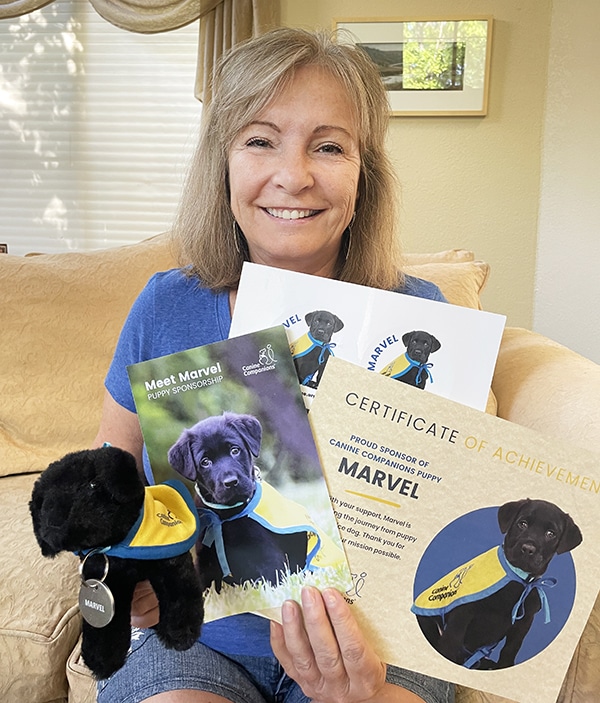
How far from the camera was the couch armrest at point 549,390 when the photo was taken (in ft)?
3.72

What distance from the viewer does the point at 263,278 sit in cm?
76

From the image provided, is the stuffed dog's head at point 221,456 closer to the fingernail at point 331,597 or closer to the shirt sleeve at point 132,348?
the fingernail at point 331,597

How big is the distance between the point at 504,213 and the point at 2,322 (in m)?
1.75

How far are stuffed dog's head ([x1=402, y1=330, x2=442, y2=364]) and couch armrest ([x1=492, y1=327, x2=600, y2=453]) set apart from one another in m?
0.48

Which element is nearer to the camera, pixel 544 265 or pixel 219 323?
pixel 219 323

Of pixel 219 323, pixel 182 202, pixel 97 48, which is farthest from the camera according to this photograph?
pixel 97 48

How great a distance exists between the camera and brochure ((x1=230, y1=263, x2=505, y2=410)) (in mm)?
723

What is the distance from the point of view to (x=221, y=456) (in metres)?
0.70

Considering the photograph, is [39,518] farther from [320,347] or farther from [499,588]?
[499,588]

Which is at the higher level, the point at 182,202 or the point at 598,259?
the point at 182,202

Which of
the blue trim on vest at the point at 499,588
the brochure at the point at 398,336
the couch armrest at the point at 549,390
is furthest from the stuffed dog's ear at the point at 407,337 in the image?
the couch armrest at the point at 549,390

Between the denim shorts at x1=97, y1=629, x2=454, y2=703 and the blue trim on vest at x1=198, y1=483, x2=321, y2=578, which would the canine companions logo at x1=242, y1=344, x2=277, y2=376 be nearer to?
the blue trim on vest at x1=198, y1=483, x2=321, y2=578

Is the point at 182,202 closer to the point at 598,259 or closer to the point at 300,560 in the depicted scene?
the point at 300,560

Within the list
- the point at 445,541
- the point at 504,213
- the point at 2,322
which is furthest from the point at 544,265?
the point at 445,541
